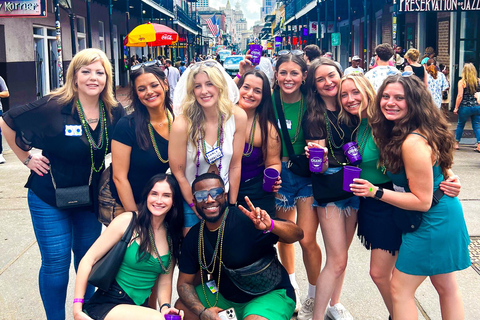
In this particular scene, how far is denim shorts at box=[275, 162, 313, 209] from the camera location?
12.4 ft

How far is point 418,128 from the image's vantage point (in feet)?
9.99

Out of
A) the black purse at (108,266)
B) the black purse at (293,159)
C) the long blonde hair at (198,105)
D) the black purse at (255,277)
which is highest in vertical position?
the long blonde hair at (198,105)

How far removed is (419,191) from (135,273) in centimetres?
176

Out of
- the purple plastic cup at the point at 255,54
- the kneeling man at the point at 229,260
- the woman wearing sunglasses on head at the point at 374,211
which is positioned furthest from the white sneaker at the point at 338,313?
the purple plastic cup at the point at 255,54

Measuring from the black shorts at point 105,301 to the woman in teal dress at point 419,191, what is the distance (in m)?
1.54

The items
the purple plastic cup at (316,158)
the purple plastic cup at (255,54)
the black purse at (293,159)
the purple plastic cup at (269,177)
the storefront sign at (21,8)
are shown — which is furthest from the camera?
the storefront sign at (21,8)

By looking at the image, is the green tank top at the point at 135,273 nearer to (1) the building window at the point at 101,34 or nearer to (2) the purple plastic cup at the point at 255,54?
(2) the purple plastic cup at the point at 255,54

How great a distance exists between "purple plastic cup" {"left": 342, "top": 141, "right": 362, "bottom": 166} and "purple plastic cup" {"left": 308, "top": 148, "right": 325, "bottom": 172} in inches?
6.0

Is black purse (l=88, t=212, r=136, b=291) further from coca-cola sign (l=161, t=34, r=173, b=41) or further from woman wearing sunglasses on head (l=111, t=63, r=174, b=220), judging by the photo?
coca-cola sign (l=161, t=34, r=173, b=41)

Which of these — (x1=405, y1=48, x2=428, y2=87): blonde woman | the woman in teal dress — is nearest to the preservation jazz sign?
(x1=405, y1=48, x2=428, y2=87): blonde woman

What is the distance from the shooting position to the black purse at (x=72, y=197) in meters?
3.40

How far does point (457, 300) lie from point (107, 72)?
8.82 ft

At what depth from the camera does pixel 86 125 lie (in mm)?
3473

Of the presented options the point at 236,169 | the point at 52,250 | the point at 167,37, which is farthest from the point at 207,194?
the point at 167,37
